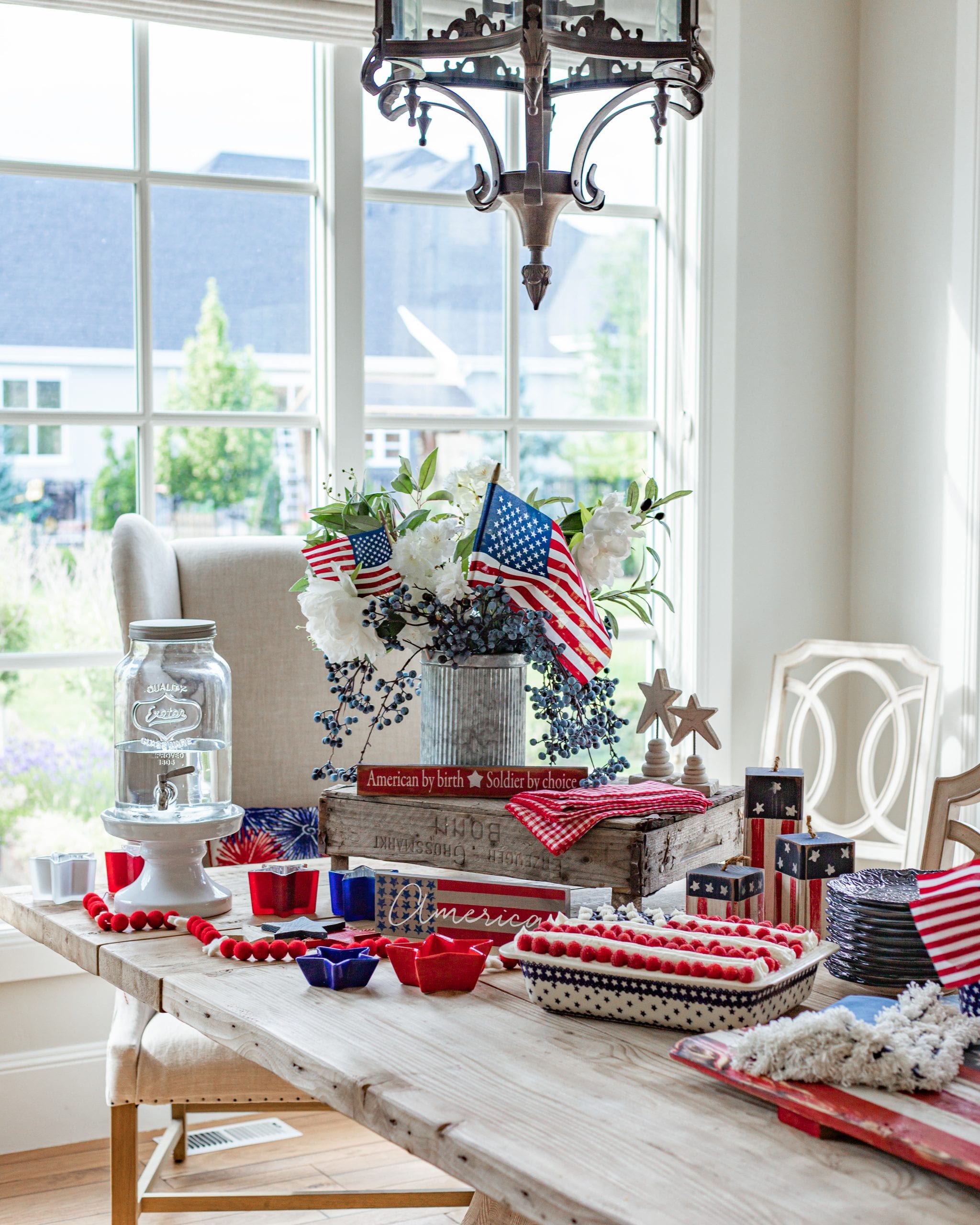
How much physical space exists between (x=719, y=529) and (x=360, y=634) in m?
1.76

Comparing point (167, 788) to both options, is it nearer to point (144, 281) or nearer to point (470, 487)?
point (470, 487)

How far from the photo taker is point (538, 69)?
135 centimetres

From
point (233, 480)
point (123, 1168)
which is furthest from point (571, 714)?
point (233, 480)

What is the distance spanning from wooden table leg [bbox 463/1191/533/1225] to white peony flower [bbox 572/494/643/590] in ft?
2.24

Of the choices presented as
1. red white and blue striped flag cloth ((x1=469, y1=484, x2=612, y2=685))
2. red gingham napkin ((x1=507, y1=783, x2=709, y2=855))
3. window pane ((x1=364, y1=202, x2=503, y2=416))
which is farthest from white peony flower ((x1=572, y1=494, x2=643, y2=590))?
window pane ((x1=364, y1=202, x2=503, y2=416))

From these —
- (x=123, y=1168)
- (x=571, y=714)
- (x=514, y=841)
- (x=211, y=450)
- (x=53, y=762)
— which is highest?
(x=211, y=450)

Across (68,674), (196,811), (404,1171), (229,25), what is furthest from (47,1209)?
(229,25)

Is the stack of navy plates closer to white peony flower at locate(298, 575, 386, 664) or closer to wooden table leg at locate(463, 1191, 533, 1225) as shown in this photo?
wooden table leg at locate(463, 1191, 533, 1225)

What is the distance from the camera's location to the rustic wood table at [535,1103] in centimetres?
80

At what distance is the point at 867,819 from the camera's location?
2801mm

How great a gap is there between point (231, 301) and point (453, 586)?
157 cm

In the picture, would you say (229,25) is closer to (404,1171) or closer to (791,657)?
(791,657)

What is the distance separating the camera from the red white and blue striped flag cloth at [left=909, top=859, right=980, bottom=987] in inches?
42.1

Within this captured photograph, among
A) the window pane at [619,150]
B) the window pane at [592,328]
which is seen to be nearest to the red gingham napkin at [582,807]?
the window pane at [592,328]
